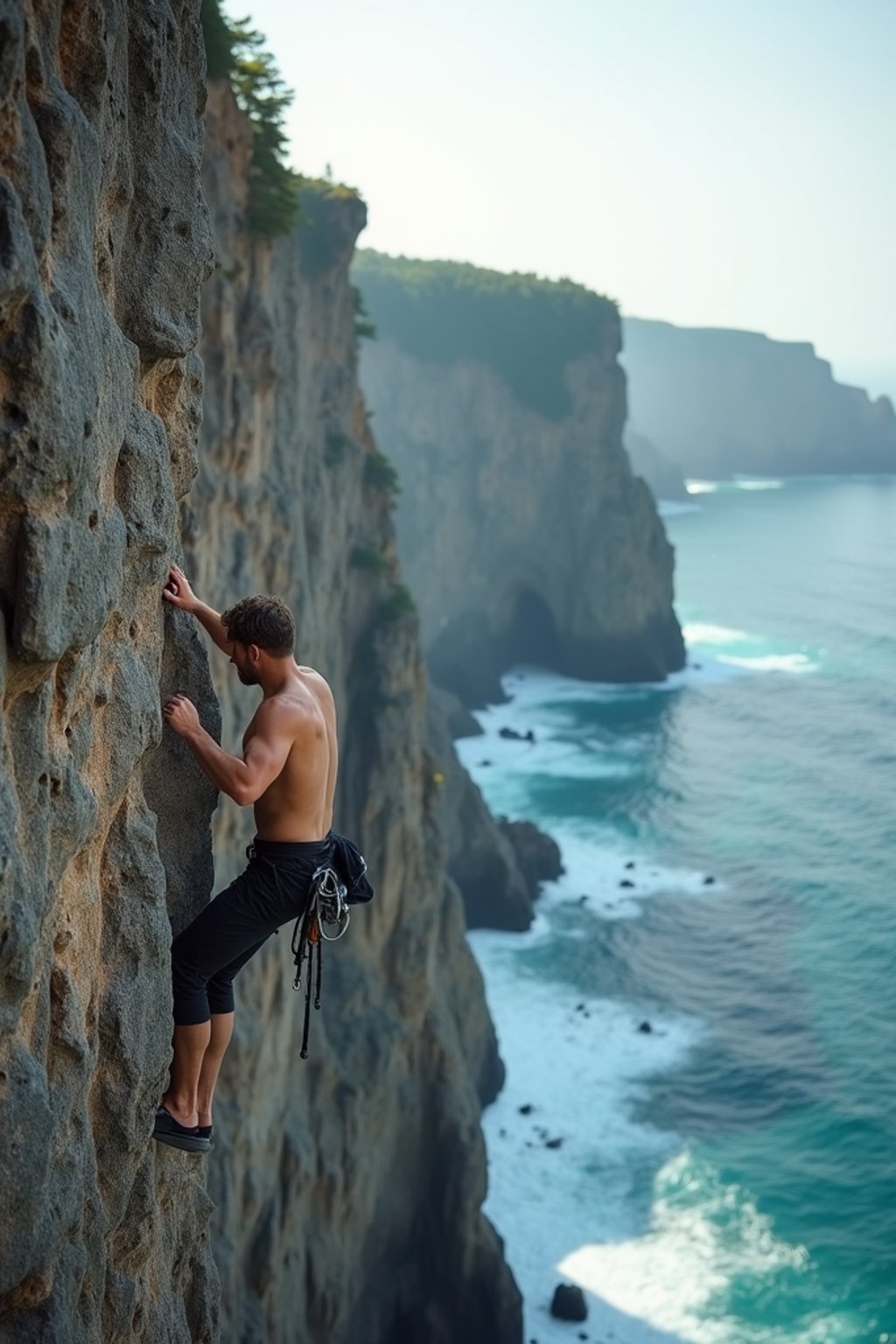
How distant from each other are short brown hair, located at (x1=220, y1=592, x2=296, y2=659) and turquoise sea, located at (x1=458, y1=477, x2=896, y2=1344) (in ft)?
85.0

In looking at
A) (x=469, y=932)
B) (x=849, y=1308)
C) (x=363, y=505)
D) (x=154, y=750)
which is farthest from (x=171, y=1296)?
(x=469, y=932)

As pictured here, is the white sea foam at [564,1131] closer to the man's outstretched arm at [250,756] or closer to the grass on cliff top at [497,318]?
the man's outstretched arm at [250,756]

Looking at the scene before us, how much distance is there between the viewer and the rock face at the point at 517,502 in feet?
276

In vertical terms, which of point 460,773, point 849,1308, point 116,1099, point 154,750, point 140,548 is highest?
point 140,548

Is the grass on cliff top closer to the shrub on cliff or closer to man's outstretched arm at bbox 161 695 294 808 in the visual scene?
the shrub on cliff

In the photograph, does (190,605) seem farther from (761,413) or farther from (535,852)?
(761,413)

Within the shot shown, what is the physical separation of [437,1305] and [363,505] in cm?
1840

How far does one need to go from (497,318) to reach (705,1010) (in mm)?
58209

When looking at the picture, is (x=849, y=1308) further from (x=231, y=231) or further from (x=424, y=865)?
(x=231, y=231)

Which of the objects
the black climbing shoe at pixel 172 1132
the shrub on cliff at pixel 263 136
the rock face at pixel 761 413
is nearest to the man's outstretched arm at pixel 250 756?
the black climbing shoe at pixel 172 1132

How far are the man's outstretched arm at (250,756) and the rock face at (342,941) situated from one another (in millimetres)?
10304

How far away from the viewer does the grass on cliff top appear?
294 feet

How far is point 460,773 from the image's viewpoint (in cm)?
5031

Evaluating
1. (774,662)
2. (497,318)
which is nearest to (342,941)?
(774,662)
